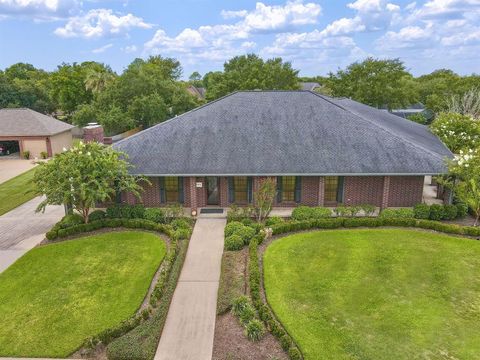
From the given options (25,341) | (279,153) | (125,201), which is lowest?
(25,341)

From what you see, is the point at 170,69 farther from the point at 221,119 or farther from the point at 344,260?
the point at 344,260

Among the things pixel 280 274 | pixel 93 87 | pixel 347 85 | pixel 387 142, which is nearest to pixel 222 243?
pixel 280 274

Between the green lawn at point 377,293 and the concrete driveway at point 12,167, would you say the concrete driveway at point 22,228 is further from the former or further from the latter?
the green lawn at point 377,293

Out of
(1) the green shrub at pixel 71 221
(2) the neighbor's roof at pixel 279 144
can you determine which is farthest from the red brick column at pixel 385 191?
(1) the green shrub at pixel 71 221

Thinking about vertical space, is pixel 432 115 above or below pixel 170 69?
below

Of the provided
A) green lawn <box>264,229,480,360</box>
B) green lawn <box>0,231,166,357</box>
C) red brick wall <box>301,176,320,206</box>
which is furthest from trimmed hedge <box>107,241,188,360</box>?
red brick wall <box>301,176,320,206</box>

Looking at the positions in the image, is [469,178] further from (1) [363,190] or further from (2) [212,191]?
(2) [212,191]

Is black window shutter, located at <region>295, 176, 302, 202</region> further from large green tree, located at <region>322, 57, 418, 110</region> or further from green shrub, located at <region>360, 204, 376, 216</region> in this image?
large green tree, located at <region>322, 57, 418, 110</region>
